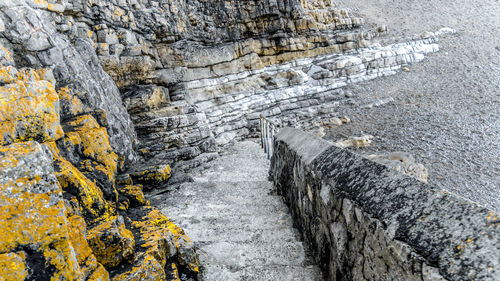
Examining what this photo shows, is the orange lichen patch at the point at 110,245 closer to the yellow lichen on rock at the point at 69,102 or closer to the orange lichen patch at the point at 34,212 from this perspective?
the orange lichen patch at the point at 34,212

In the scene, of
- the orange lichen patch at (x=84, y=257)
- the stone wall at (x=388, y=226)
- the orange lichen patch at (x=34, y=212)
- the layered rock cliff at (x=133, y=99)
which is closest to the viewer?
the stone wall at (x=388, y=226)

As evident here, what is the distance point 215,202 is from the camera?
5.20 m

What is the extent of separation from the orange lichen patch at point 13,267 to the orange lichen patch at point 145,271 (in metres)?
0.68

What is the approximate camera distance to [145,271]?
235 cm

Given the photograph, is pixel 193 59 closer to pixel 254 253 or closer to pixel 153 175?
pixel 153 175

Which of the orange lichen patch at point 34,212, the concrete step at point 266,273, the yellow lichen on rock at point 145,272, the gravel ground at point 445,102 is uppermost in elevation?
the orange lichen patch at point 34,212

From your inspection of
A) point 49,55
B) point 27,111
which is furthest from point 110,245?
point 49,55

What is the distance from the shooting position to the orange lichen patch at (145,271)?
89.8 inches

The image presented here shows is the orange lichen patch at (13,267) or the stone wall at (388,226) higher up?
the orange lichen patch at (13,267)

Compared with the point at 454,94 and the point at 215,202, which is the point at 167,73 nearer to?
the point at 215,202

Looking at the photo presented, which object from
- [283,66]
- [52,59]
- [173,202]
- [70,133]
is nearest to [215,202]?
[173,202]

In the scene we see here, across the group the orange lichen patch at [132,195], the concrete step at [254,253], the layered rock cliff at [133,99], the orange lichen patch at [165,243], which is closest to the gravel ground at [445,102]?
the layered rock cliff at [133,99]

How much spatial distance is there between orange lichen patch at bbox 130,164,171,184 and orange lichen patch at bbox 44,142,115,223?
240 cm

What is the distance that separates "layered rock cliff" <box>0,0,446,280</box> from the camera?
187 cm
